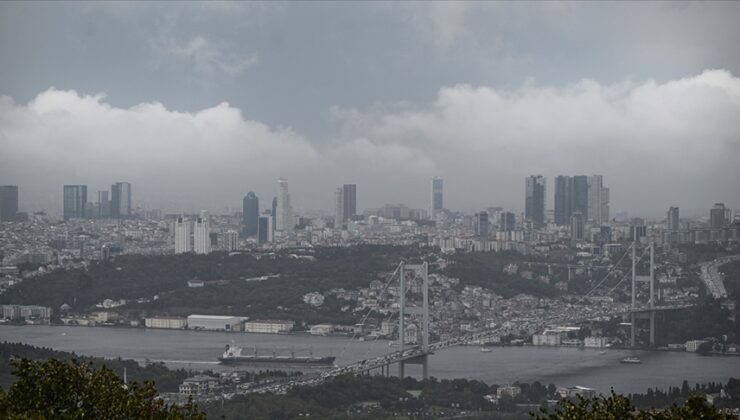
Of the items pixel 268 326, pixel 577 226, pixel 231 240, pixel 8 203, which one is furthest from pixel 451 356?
pixel 231 240

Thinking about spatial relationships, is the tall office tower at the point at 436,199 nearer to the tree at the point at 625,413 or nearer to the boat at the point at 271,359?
the boat at the point at 271,359

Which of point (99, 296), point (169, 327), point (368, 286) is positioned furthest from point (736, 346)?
point (99, 296)

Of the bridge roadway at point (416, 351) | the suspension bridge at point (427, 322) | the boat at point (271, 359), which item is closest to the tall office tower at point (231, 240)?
the suspension bridge at point (427, 322)

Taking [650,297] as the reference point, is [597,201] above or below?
above

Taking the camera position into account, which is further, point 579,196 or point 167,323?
point 579,196

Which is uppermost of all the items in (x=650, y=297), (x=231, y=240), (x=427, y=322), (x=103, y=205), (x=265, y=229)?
(x=103, y=205)

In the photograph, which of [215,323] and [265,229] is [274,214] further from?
[215,323]
